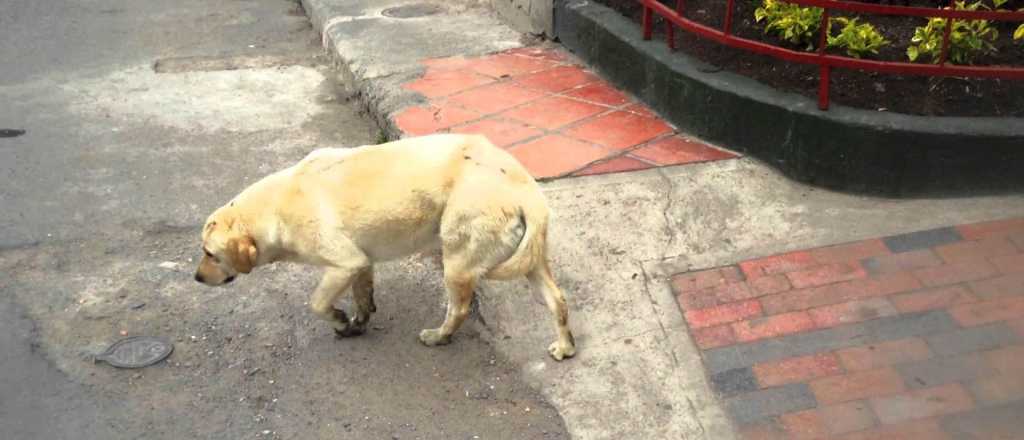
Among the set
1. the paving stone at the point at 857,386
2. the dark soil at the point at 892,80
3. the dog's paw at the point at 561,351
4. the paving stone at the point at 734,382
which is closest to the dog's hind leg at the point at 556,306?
the dog's paw at the point at 561,351

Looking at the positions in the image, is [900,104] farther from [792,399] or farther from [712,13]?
[792,399]

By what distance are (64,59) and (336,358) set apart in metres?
5.36

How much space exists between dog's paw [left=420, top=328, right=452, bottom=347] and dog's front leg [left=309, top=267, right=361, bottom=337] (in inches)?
13.3

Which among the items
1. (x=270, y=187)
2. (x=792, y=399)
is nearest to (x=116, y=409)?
(x=270, y=187)

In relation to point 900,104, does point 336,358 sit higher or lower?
lower

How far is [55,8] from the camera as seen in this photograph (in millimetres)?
9703

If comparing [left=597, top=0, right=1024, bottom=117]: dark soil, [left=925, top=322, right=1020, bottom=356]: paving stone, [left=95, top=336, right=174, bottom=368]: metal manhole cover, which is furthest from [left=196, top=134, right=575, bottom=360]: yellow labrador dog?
[left=597, top=0, right=1024, bottom=117]: dark soil

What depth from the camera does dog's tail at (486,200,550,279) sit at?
360 cm

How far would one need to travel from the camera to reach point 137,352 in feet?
13.5

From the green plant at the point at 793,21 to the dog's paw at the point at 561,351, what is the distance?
2.29 m

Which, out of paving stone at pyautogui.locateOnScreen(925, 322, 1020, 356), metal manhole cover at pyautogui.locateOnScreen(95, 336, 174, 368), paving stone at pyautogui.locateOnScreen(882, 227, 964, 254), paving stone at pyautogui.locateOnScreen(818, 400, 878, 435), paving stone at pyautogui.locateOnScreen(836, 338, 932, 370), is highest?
paving stone at pyautogui.locateOnScreen(882, 227, 964, 254)

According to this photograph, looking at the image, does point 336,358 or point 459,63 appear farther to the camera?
point 459,63

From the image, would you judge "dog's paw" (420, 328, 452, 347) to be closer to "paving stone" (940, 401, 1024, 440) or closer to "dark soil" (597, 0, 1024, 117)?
"paving stone" (940, 401, 1024, 440)

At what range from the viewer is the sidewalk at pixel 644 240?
3654 mm
